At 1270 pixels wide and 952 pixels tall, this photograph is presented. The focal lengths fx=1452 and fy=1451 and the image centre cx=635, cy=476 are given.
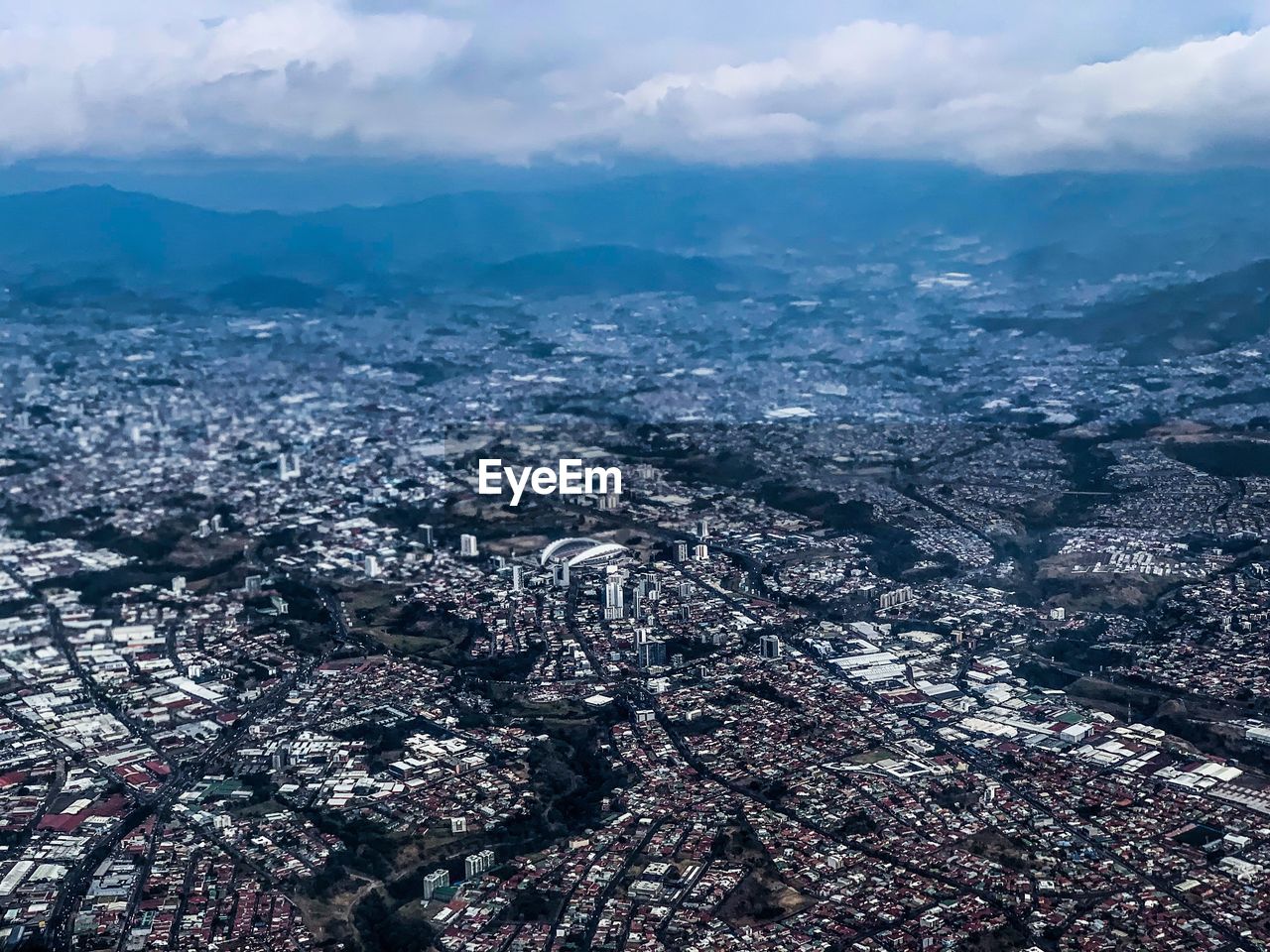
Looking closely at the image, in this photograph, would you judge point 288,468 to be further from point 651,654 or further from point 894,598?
point 894,598

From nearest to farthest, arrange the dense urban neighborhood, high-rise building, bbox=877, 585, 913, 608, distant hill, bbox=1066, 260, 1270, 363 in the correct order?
the dense urban neighborhood < high-rise building, bbox=877, 585, 913, 608 < distant hill, bbox=1066, 260, 1270, 363

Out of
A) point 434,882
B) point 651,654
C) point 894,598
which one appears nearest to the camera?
point 434,882

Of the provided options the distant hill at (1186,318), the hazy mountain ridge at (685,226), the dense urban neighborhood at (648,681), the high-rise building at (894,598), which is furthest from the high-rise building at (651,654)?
the hazy mountain ridge at (685,226)

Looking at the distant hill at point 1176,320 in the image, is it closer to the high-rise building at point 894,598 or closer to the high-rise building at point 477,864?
the high-rise building at point 894,598

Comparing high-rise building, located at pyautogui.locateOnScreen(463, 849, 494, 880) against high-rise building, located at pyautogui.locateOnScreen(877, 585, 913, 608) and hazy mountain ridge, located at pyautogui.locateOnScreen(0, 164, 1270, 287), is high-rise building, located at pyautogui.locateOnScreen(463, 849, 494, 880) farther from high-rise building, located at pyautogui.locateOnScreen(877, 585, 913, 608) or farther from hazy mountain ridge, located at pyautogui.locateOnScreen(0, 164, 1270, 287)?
hazy mountain ridge, located at pyautogui.locateOnScreen(0, 164, 1270, 287)

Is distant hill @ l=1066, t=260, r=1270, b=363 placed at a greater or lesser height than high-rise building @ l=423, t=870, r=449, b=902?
greater

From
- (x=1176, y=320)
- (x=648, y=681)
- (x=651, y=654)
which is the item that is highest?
(x=1176, y=320)

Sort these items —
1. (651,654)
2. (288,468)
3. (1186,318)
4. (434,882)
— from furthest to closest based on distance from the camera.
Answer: (1186,318) → (288,468) → (651,654) → (434,882)

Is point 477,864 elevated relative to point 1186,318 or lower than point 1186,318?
lower

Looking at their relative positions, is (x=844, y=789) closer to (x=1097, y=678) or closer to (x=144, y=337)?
(x=1097, y=678)

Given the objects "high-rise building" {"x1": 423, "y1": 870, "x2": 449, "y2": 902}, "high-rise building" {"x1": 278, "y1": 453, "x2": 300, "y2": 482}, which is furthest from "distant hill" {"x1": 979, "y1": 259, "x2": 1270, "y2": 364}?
"high-rise building" {"x1": 423, "y1": 870, "x2": 449, "y2": 902}

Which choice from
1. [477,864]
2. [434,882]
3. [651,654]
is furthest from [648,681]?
[434,882]
